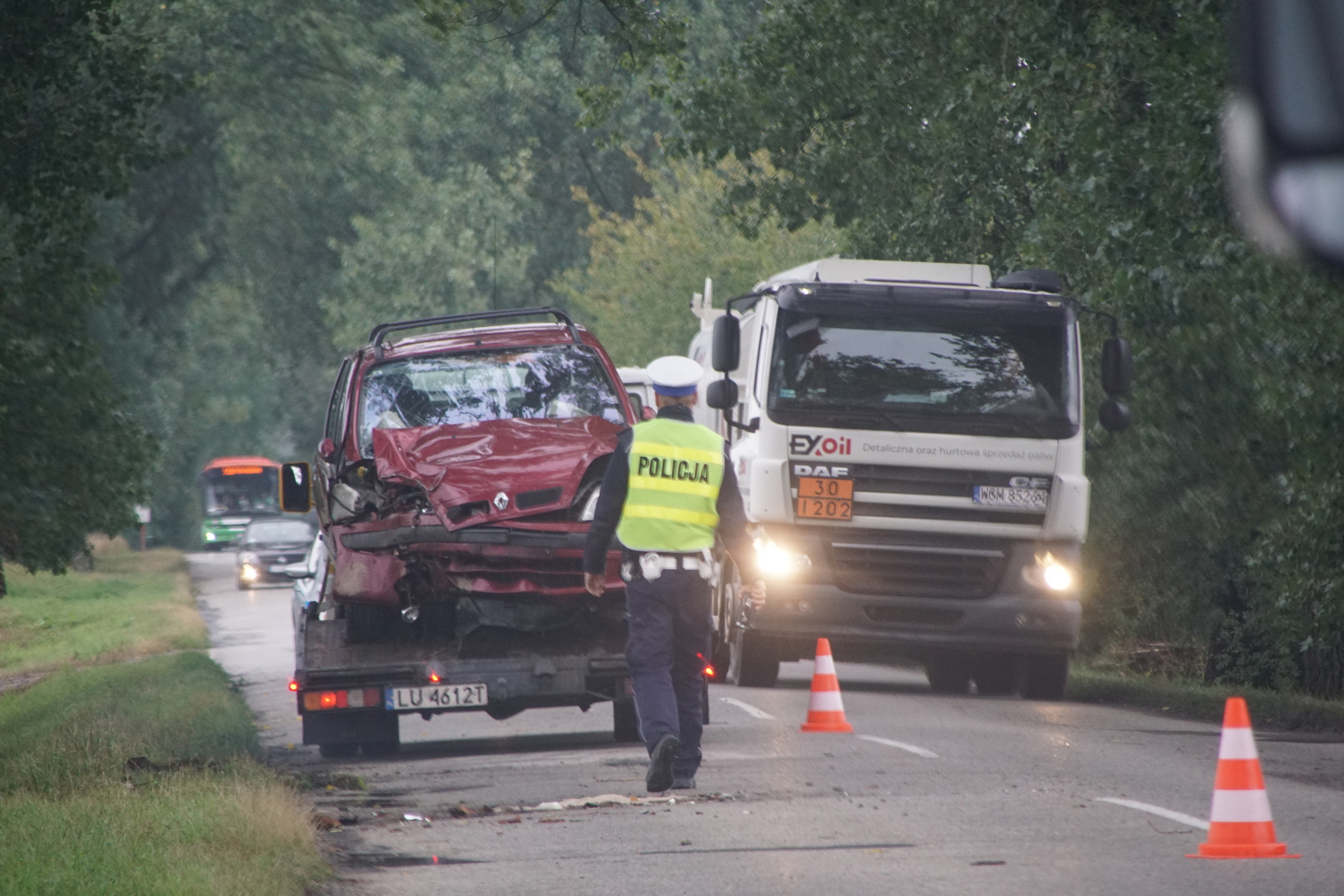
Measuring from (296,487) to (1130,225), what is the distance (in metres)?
6.99

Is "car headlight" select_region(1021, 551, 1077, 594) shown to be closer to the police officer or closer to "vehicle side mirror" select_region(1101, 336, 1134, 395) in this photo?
"vehicle side mirror" select_region(1101, 336, 1134, 395)

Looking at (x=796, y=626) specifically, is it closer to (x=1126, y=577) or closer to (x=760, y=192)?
(x=1126, y=577)

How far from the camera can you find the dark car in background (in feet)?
173

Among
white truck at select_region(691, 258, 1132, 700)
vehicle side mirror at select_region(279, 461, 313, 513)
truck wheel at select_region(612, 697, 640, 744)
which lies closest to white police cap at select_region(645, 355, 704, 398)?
truck wheel at select_region(612, 697, 640, 744)

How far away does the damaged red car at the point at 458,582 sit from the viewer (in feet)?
37.2

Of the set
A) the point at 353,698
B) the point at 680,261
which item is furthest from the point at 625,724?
the point at 680,261

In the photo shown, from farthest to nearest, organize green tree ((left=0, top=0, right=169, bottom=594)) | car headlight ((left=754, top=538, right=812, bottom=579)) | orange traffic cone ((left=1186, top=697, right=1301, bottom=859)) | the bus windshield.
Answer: the bus windshield < green tree ((left=0, top=0, right=169, bottom=594)) < car headlight ((left=754, top=538, right=812, bottom=579)) < orange traffic cone ((left=1186, top=697, right=1301, bottom=859))

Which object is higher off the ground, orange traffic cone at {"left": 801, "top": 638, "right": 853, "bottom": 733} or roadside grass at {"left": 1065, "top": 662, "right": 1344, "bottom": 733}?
orange traffic cone at {"left": 801, "top": 638, "right": 853, "bottom": 733}

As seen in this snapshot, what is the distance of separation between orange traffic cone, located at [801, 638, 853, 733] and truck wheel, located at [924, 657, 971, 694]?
5679 millimetres

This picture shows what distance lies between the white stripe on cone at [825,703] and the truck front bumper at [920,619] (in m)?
2.19

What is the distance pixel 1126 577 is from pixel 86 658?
13.7m

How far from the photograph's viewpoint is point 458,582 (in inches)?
451

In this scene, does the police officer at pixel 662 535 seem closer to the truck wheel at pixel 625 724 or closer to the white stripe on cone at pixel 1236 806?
the white stripe on cone at pixel 1236 806

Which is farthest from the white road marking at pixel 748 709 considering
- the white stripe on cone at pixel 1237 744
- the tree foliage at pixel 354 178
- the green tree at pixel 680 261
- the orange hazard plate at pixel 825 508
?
the tree foliage at pixel 354 178
